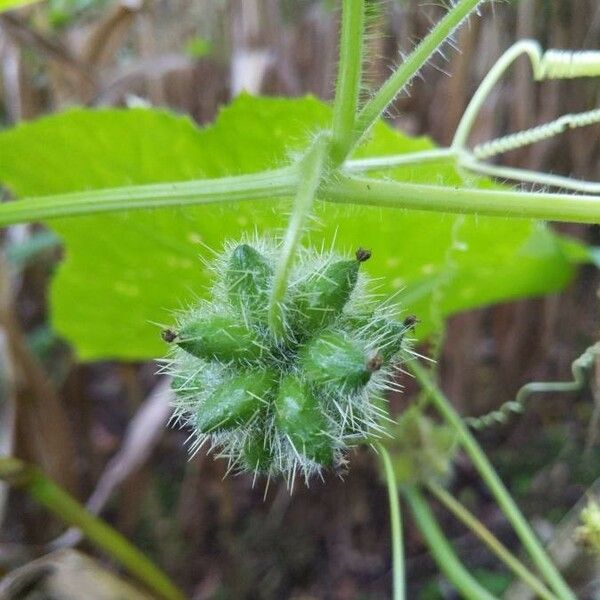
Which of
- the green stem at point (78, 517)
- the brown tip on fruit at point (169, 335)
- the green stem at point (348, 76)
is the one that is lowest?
the green stem at point (78, 517)

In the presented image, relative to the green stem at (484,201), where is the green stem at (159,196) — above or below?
below

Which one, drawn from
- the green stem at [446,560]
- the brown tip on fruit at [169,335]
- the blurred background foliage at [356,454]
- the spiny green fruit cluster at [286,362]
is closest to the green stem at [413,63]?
the spiny green fruit cluster at [286,362]

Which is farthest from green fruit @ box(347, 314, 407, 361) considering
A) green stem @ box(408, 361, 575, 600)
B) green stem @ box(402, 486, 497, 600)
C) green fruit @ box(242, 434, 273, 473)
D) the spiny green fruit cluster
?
green stem @ box(402, 486, 497, 600)

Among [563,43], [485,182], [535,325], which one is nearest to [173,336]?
[485,182]

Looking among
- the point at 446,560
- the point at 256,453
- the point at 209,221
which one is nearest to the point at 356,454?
the point at 446,560

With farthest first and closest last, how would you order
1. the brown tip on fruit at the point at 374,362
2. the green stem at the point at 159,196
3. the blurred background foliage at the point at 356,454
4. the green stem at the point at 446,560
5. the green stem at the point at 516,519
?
the blurred background foliage at the point at 356,454 → the green stem at the point at 446,560 → the green stem at the point at 516,519 → the green stem at the point at 159,196 → the brown tip on fruit at the point at 374,362

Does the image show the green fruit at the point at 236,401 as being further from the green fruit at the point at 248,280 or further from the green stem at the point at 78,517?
the green stem at the point at 78,517
